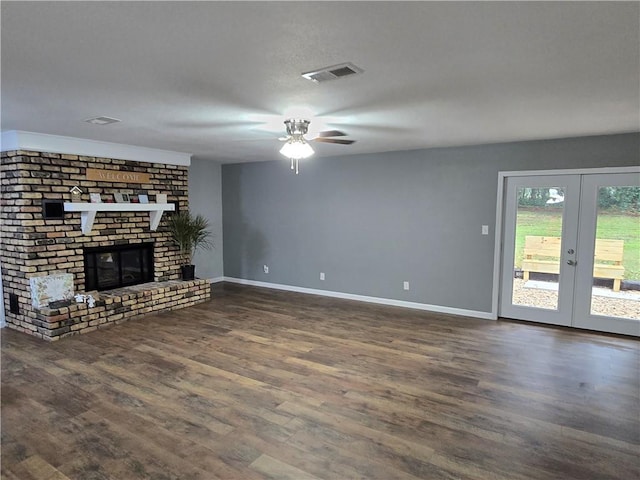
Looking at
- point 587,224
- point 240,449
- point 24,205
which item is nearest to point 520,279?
point 587,224

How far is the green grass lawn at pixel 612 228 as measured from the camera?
439 centimetres

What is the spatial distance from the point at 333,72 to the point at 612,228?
405cm

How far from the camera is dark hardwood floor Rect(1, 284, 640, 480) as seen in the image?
7.59 ft

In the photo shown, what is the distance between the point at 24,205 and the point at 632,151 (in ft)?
22.5

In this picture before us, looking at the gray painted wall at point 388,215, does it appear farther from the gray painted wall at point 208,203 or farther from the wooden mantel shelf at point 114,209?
the wooden mantel shelf at point 114,209

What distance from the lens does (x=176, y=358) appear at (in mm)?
3883

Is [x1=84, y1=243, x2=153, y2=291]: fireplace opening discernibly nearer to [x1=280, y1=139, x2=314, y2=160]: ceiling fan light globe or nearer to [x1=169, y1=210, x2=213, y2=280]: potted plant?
[x1=169, y1=210, x2=213, y2=280]: potted plant

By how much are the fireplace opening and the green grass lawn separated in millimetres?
5347

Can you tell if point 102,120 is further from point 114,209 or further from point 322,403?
point 322,403

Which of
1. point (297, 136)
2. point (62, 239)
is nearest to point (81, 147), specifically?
point (62, 239)

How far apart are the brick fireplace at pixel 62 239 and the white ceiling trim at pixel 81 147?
82 millimetres

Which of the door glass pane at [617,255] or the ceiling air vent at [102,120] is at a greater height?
the ceiling air vent at [102,120]

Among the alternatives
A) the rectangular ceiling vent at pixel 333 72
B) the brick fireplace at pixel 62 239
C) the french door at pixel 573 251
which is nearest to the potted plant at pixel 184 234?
the brick fireplace at pixel 62 239

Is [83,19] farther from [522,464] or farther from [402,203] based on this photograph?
[402,203]
